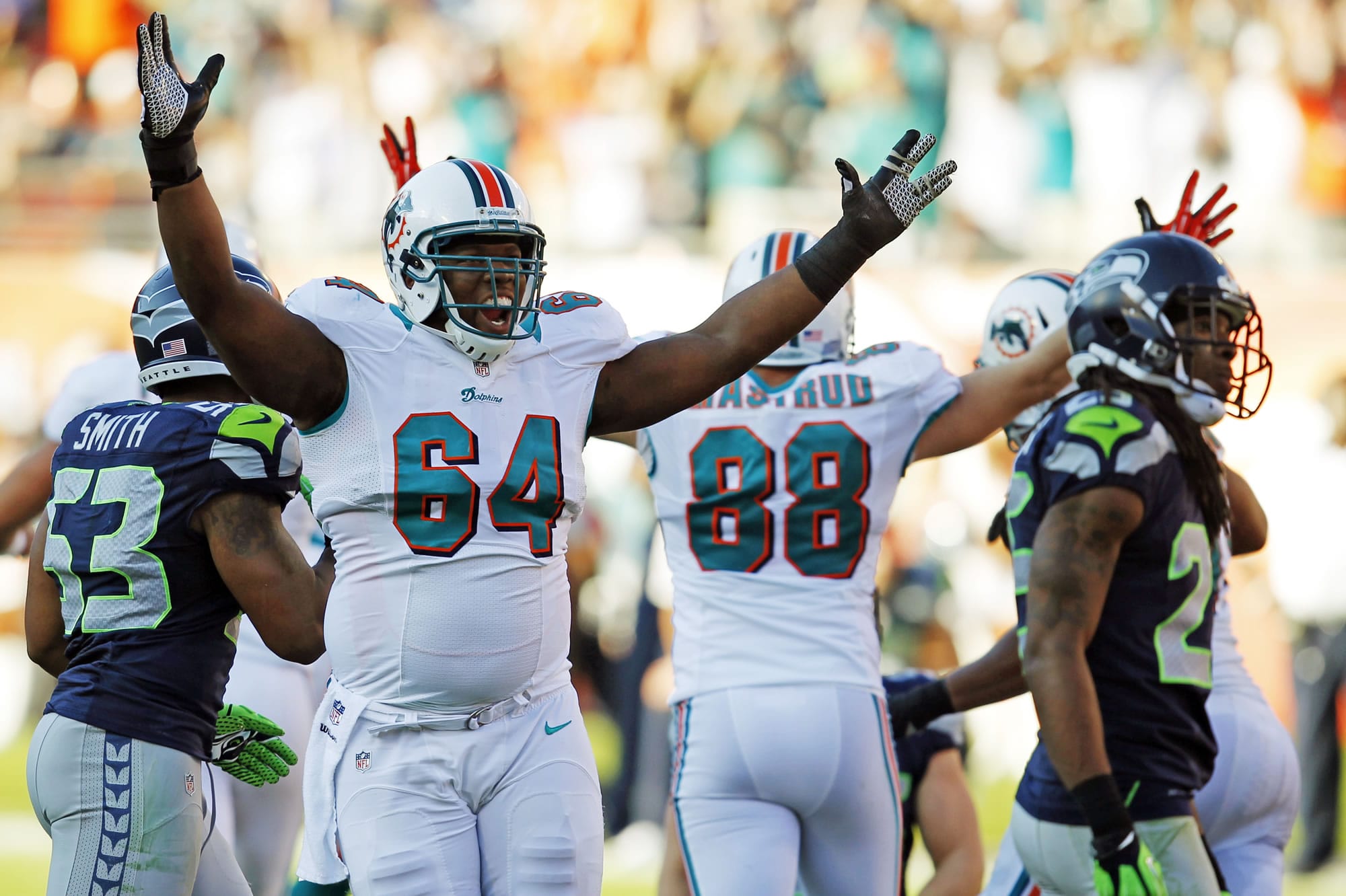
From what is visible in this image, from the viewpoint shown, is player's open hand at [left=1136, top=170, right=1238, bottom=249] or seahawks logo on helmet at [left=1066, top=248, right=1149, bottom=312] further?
player's open hand at [left=1136, top=170, right=1238, bottom=249]

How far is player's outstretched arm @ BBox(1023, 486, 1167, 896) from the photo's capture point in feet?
9.49

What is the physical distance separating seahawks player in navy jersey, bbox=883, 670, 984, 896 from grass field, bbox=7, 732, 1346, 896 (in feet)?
8.54

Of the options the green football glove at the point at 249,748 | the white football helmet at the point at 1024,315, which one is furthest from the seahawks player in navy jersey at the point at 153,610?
the white football helmet at the point at 1024,315

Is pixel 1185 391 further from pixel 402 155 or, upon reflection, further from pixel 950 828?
pixel 402 155

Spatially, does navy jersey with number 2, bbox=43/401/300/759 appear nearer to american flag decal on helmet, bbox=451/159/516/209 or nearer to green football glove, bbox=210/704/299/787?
green football glove, bbox=210/704/299/787

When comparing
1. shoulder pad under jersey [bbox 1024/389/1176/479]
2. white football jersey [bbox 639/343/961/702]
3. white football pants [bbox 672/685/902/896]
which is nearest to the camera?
shoulder pad under jersey [bbox 1024/389/1176/479]

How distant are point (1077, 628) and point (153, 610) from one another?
Result: 6.05 ft

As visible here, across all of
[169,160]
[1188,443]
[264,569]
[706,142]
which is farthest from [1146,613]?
[706,142]

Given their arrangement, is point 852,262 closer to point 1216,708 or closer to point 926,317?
point 1216,708

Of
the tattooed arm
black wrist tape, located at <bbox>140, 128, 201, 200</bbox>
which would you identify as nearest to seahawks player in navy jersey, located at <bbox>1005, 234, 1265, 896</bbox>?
the tattooed arm

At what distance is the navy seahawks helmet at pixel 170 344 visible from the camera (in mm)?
3553

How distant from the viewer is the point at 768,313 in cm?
323

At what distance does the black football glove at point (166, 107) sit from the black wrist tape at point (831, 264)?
119cm

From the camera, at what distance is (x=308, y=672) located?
4754mm
